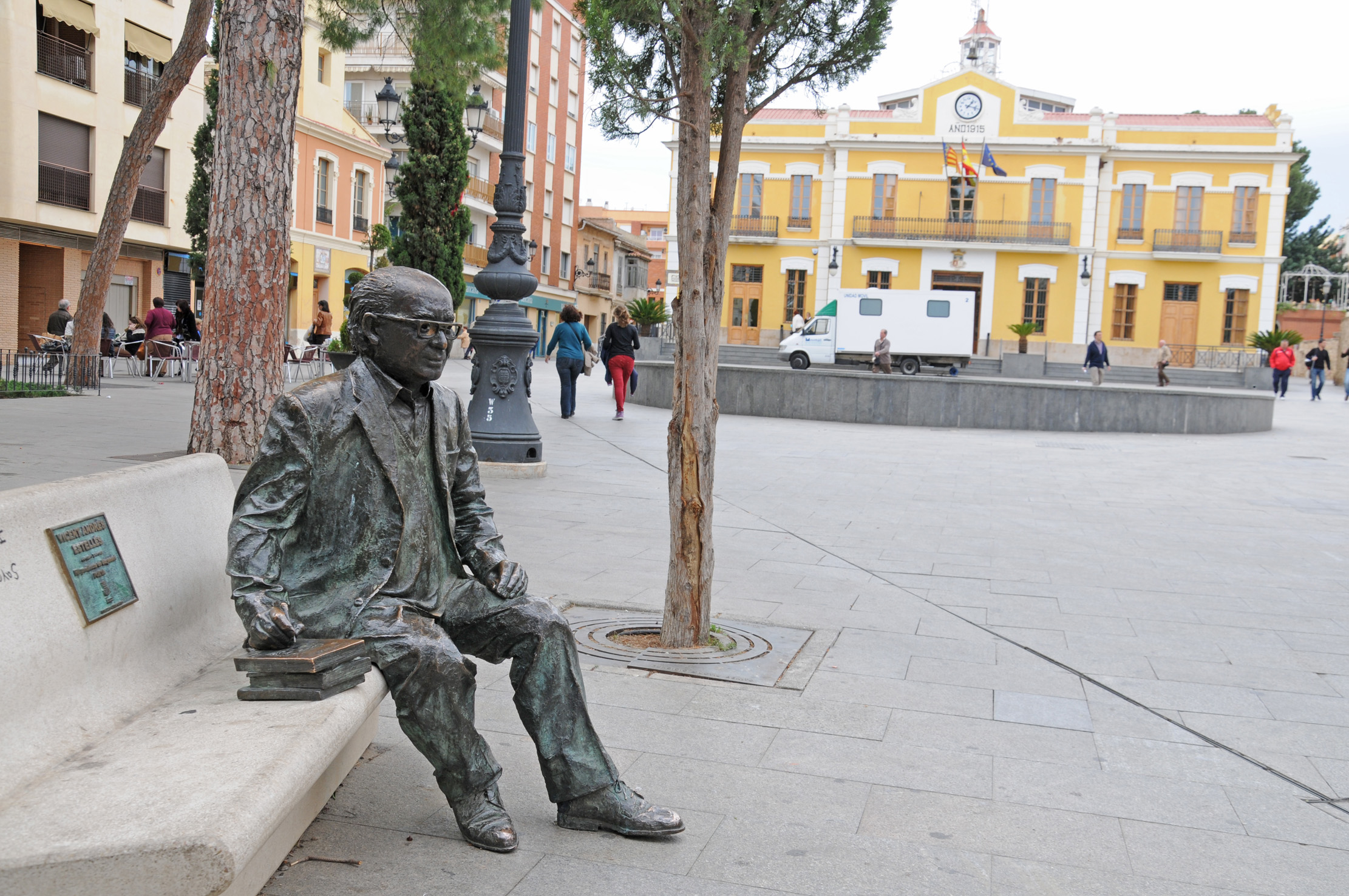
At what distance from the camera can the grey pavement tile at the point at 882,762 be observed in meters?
3.45

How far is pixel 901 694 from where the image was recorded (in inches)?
172

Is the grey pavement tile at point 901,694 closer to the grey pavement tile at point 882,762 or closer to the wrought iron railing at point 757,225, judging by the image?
the grey pavement tile at point 882,762

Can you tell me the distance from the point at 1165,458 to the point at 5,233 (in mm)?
23625

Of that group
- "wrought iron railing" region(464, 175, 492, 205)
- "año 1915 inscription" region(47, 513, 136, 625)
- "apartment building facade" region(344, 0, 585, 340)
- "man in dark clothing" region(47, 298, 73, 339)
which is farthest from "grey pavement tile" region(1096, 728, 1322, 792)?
"wrought iron railing" region(464, 175, 492, 205)

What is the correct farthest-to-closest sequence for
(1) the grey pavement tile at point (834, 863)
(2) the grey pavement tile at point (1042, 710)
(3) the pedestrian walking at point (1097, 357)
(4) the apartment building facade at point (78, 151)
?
(3) the pedestrian walking at point (1097, 357) → (4) the apartment building facade at point (78, 151) → (2) the grey pavement tile at point (1042, 710) → (1) the grey pavement tile at point (834, 863)

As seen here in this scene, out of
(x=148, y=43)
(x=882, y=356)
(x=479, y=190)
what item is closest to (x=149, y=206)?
(x=148, y=43)

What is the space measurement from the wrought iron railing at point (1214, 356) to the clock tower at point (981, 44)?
18.8 metres

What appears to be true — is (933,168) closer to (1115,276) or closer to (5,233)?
(1115,276)

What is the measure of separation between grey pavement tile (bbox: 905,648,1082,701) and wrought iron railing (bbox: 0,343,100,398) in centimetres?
1357

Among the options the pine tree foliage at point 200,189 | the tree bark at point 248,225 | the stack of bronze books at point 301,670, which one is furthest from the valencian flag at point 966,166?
the stack of bronze books at point 301,670

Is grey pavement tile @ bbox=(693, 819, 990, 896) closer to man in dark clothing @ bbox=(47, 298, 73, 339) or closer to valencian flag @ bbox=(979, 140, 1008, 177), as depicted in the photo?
man in dark clothing @ bbox=(47, 298, 73, 339)

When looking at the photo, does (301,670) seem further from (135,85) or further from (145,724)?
(135,85)

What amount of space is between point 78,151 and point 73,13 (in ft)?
9.94

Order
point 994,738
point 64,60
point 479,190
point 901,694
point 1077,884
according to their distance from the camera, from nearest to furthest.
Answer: point 1077,884
point 994,738
point 901,694
point 64,60
point 479,190
